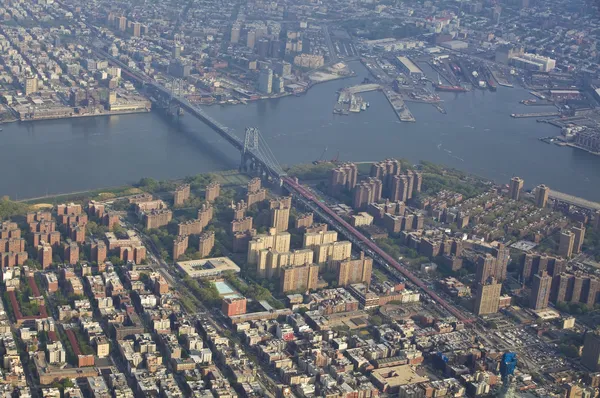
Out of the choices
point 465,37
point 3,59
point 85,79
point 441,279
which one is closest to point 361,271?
point 441,279

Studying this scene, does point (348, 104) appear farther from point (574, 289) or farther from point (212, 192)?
point (574, 289)

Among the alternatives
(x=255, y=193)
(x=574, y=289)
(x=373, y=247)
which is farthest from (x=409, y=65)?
(x=574, y=289)

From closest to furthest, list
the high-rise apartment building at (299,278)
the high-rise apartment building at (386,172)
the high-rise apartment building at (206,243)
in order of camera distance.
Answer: the high-rise apartment building at (299,278) < the high-rise apartment building at (206,243) < the high-rise apartment building at (386,172)

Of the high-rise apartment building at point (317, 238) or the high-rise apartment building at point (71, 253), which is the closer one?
the high-rise apartment building at point (71, 253)

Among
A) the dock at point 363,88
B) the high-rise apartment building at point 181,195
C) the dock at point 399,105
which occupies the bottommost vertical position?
the high-rise apartment building at point 181,195

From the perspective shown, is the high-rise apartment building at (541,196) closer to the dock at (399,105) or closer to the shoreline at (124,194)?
the shoreline at (124,194)

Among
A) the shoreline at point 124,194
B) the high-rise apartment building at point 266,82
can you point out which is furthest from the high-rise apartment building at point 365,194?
the high-rise apartment building at point 266,82
